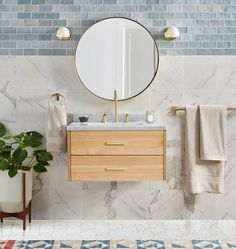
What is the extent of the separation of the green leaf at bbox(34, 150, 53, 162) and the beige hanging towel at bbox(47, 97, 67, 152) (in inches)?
4.9

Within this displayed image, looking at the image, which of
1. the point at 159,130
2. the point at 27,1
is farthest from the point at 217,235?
the point at 27,1

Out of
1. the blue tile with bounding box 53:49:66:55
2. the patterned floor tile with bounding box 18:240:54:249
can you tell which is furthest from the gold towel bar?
the patterned floor tile with bounding box 18:240:54:249

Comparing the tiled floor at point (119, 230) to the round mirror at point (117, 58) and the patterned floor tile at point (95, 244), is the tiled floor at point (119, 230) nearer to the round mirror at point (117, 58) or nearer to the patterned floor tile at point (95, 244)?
the patterned floor tile at point (95, 244)

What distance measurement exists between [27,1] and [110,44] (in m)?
0.79

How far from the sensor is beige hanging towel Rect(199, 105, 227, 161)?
3852 millimetres

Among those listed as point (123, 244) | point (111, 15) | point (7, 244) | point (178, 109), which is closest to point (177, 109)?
point (178, 109)

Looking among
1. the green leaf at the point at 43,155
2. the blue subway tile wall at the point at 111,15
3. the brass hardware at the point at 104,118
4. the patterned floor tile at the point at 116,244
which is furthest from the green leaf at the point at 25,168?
the blue subway tile wall at the point at 111,15

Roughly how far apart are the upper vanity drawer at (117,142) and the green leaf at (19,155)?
42 cm

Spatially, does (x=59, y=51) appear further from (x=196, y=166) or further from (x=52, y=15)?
(x=196, y=166)

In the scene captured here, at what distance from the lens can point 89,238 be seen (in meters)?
3.56

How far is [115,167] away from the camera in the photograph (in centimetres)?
358

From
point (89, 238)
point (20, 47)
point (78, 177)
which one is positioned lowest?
point (89, 238)

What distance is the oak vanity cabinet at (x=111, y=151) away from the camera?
3580mm

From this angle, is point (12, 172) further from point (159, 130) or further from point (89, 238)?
point (159, 130)
